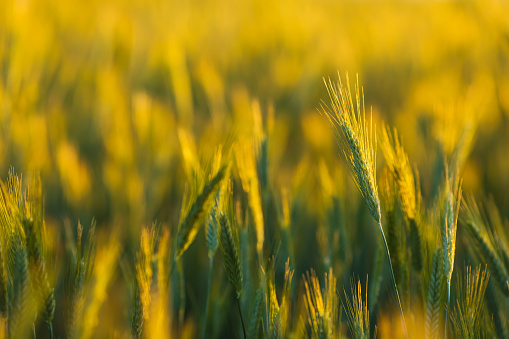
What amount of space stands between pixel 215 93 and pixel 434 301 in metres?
1.05

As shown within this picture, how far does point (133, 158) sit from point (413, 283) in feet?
2.48

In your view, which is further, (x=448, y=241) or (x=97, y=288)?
(x=97, y=288)

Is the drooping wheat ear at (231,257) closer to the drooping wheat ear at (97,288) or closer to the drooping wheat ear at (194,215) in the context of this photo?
the drooping wheat ear at (194,215)

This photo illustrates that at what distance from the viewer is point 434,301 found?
0.60 meters

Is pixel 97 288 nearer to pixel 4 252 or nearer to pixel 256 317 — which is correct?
pixel 4 252

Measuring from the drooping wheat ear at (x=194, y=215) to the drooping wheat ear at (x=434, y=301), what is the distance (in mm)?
339

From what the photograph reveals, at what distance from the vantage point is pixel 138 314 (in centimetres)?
59

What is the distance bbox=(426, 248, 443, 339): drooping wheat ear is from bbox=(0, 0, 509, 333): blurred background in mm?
259

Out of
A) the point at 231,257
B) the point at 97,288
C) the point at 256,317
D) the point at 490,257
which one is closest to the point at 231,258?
the point at 231,257

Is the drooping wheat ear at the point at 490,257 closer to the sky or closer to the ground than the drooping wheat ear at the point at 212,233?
closer to the ground

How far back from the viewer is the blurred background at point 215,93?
3.63 ft

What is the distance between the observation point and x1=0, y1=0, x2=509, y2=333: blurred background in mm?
1106

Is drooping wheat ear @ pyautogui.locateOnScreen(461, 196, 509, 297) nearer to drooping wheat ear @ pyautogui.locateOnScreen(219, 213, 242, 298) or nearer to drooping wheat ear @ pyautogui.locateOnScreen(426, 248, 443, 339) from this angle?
drooping wheat ear @ pyautogui.locateOnScreen(426, 248, 443, 339)

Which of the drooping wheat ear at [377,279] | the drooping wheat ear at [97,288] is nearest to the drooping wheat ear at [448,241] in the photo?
the drooping wheat ear at [377,279]
